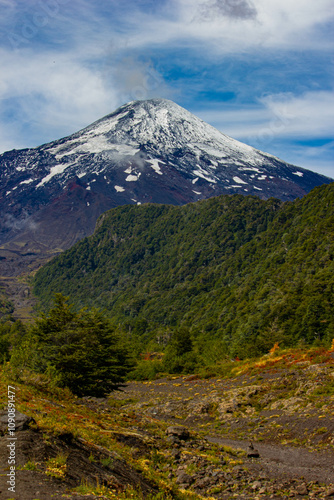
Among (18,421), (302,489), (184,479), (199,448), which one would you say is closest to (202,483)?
(184,479)

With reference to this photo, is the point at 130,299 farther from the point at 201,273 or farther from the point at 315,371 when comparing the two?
the point at 315,371

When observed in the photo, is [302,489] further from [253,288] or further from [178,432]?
[253,288]

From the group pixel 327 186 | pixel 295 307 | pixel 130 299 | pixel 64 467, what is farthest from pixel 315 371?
pixel 130 299

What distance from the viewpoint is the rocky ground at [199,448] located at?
11055 mm

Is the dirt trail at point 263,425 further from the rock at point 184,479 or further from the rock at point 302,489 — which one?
the rock at point 184,479

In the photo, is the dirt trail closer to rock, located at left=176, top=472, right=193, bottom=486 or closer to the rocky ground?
the rocky ground

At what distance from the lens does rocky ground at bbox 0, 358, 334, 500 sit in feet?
36.3

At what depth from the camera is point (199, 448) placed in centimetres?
2062

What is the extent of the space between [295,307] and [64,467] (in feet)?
251

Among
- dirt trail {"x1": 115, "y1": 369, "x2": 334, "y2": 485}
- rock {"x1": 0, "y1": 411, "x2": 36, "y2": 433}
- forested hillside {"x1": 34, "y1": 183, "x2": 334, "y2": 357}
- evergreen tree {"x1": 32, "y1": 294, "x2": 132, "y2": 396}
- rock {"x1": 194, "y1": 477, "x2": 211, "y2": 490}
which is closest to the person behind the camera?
rock {"x1": 0, "y1": 411, "x2": 36, "y2": 433}

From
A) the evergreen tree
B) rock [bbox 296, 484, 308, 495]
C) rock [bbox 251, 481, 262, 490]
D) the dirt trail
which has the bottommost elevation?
the dirt trail

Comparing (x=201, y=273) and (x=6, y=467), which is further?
(x=201, y=273)

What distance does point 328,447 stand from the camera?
19859mm

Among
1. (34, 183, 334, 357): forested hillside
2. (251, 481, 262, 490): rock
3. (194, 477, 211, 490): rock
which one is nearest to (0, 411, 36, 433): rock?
(194, 477, 211, 490): rock
